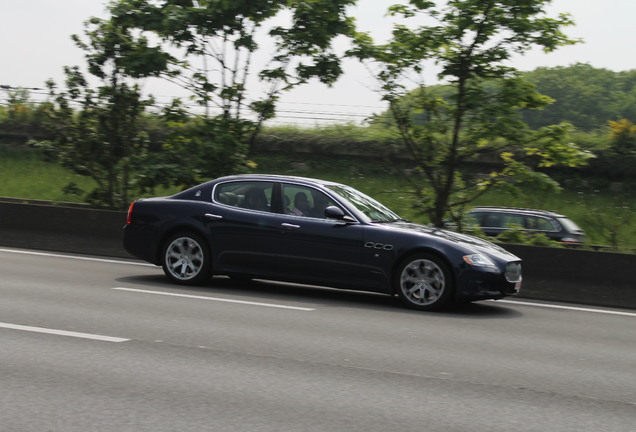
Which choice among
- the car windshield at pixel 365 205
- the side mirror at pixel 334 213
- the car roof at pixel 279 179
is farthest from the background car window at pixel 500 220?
the side mirror at pixel 334 213

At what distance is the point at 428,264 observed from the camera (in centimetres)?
1038

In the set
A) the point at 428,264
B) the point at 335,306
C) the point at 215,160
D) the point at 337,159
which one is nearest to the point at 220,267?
the point at 335,306

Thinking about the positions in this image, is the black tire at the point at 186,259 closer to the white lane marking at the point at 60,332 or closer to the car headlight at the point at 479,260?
the car headlight at the point at 479,260

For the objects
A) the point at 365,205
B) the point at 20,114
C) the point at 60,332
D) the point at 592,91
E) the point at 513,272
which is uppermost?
the point at 592,91

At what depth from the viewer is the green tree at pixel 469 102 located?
14562 millimetres

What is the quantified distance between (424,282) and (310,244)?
1.50 metres

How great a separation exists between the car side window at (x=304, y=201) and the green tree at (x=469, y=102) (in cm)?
472

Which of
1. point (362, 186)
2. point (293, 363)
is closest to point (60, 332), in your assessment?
point (293, 363)

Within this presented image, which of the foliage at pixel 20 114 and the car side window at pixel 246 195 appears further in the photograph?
the foliage at pixel 20 114

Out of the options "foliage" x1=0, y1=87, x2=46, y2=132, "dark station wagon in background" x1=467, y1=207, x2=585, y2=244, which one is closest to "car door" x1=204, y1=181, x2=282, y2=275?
"dark station wagon in background" x1=467, y1=207, x2=585, y2=244

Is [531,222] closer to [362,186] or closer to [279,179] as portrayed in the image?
[279,179]

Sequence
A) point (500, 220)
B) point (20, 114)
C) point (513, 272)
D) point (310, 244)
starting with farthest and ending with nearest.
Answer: point (20, 114)
point (500, 220)
point (310, 244)
point (513, 272)

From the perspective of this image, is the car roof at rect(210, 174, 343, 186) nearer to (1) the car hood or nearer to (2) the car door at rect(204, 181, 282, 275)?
(2) the car door at rect(204, 181, 282, 275)

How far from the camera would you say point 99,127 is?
18188mm
